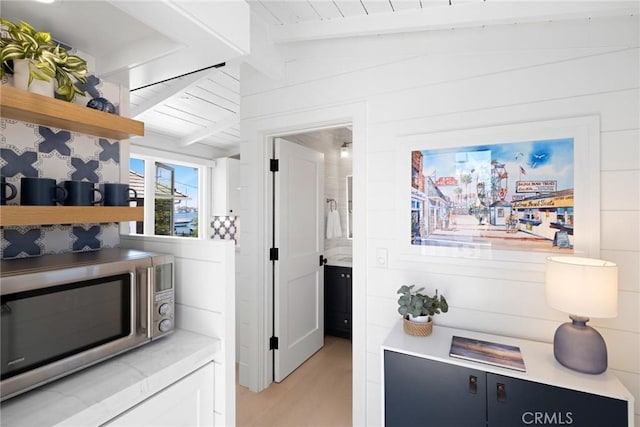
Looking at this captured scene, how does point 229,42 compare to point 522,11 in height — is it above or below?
below

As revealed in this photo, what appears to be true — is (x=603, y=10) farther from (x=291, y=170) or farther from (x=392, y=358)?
(x=291, y=170)

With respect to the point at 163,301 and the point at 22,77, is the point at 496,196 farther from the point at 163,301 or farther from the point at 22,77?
the point at 22,77

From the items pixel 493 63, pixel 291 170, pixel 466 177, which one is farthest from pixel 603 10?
pixel 291 170

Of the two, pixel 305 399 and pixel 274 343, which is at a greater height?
pixel 274 343

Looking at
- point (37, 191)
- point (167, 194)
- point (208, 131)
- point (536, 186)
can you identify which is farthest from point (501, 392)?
point (167, 194)

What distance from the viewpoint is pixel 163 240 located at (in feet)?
4.27

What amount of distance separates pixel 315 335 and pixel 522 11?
9.43ft

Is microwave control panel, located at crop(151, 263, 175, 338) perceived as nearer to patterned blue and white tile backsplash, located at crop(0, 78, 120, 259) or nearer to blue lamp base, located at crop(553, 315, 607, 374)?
patterned blue and white tile backsplash, located at crop(0, 78, 120, 259)

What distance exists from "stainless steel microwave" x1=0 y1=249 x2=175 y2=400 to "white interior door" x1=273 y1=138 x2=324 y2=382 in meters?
1.47

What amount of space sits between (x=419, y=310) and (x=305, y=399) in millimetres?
1292

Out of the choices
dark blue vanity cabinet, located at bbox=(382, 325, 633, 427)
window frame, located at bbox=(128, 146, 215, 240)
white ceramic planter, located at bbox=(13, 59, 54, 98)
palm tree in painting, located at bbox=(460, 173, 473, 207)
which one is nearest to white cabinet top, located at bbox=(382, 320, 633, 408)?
dark blue vanity cabinet, located at bbox=(382, 325, 633, 427)

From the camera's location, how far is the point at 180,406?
1.05 m

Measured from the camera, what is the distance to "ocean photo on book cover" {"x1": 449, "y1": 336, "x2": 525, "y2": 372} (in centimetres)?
137

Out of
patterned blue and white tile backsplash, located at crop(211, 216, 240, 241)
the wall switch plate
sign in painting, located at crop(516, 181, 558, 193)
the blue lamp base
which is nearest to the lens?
the blue lamp base
